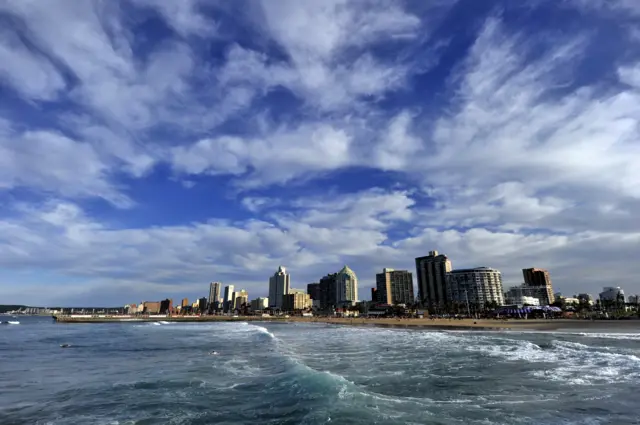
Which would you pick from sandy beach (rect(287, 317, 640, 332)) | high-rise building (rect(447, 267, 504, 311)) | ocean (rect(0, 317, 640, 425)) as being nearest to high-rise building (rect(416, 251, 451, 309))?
high-rise building (rect(447, 267, 504, 311))

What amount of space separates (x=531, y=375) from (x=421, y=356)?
8.64 metres

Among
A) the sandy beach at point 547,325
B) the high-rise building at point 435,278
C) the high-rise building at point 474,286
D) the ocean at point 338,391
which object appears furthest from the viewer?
the high-rise building at point 435,278

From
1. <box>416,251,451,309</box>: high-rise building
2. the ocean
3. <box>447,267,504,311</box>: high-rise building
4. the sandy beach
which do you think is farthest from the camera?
<box>416,251,451,309</box>: high-rise building

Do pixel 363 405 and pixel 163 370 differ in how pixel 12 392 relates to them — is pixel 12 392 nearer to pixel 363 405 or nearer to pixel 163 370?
pixel 163 370

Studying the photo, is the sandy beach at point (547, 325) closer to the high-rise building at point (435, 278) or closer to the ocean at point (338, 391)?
the ocean at point (338, 391)

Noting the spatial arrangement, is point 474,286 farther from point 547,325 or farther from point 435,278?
point 547,325

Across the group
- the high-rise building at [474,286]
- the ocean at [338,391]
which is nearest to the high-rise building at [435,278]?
the high-rise building at [474,286]

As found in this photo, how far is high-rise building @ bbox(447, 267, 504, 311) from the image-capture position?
181m

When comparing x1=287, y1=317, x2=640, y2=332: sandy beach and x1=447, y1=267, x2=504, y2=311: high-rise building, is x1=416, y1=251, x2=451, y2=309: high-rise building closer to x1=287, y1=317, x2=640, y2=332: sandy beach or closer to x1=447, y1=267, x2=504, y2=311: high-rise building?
x1=447, y1=267, x2=504, y2=311: high-rise building

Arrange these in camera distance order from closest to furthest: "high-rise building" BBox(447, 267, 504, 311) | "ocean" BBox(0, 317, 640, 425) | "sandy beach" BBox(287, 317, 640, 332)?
"ocean" BBox(0, 317, 640, 425)
"sandy beach" BBox(287, 317, 640, 332)
"high-rise building" BBox(447, 267, 504, 311)

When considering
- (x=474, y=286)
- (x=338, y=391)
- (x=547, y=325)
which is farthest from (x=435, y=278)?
(x=338, y=391)

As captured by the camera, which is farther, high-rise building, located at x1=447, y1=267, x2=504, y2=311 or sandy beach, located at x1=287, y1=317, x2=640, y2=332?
high-rise building, located at x1=447, y1=267, x2=504, y2=311

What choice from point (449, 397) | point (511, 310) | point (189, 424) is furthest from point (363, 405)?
point (511, 310)

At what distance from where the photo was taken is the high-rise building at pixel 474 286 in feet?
595
